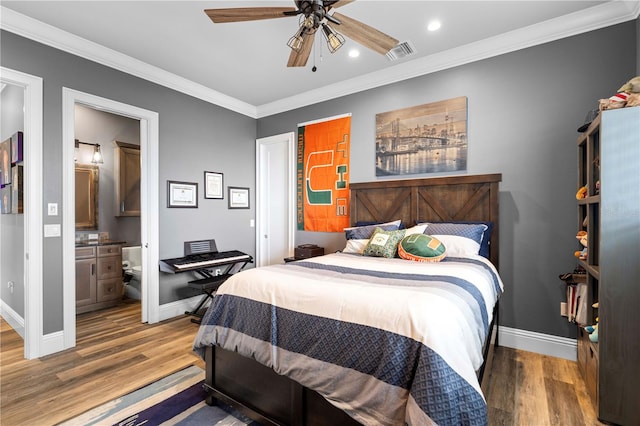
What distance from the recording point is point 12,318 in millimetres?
3398

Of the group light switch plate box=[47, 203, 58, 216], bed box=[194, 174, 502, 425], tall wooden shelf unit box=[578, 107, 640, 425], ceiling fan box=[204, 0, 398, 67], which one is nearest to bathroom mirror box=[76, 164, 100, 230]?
light switch plate box=[47, 203, 58, 216]

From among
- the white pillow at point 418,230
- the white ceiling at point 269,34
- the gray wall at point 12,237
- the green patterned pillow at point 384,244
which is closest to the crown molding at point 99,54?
the white ceiling at point 269,34

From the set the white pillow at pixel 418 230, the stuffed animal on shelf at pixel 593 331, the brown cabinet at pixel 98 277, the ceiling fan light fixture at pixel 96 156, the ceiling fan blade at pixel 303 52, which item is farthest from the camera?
the ceiling fan light fixture at pixel 96 156

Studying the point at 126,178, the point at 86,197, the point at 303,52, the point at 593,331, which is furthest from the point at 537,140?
the point at 86,197

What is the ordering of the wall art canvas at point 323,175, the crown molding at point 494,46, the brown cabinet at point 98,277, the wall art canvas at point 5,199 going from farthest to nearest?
1. the wall art canvas at point 323,175
2. the brown cabinet at point 98,277
3. the wall art canvas at point 5,199
4. the crown molding at point 494,46

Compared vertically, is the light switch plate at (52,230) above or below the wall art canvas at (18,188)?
below

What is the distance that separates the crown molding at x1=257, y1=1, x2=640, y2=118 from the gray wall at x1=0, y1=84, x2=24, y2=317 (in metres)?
3.35

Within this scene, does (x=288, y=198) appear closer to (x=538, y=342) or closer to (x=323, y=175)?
(x=323, y=175)

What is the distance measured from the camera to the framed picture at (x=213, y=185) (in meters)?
4.16

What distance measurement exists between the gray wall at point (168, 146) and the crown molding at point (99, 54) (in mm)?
60

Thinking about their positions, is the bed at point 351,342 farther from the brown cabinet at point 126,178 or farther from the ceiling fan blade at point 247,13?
the brown cabinet at point 126,178

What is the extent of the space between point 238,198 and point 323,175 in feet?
4.58

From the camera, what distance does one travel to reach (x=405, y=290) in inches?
59.9

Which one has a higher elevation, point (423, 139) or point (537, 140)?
point (423, 139)
